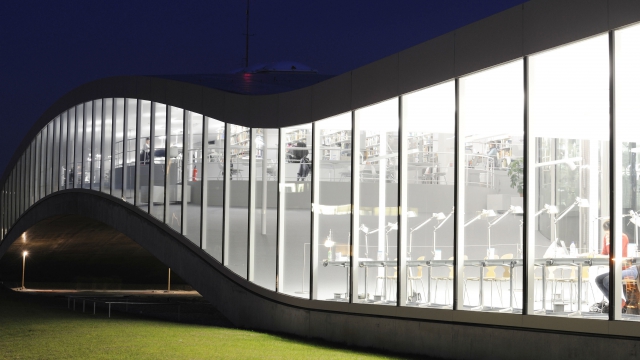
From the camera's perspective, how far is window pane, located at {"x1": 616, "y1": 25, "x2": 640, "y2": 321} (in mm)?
9500

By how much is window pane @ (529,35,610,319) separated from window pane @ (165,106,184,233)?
11.7 metres

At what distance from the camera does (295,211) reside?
17109 mm

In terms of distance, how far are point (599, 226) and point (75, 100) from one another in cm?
2623

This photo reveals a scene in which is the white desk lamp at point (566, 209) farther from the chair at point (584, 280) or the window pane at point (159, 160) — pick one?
the window pane at point (159, 160)

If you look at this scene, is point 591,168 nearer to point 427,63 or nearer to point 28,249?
point 427,63

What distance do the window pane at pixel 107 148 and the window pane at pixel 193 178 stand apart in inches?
298

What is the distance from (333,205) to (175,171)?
26.7ft

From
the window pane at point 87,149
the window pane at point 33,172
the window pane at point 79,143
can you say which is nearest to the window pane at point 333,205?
the window pane at point 87,149

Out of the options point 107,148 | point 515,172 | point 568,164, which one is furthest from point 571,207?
point 107,148

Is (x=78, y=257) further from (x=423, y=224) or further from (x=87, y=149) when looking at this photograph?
(x=423, y=224)

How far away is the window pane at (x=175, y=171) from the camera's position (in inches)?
891

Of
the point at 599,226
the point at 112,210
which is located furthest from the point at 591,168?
the point at 112,210

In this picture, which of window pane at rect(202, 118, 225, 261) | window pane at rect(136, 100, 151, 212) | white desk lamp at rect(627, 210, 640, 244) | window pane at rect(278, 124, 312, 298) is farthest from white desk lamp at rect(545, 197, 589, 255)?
window pane at rect(136, 100, 151, 212)

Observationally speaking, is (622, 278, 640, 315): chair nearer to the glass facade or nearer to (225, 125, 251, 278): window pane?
the glass facade
